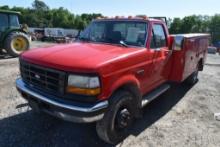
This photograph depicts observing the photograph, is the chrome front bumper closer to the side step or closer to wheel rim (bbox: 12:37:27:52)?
the side step

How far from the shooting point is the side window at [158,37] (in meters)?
4.43

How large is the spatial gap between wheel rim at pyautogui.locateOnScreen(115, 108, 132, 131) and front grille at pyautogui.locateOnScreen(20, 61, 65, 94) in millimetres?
1030

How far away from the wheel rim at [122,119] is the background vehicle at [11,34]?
8.82 m

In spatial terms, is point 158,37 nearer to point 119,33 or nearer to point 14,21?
point 119,33

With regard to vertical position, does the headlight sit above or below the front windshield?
below

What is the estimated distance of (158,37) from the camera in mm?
4660

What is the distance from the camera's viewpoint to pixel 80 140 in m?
3.71

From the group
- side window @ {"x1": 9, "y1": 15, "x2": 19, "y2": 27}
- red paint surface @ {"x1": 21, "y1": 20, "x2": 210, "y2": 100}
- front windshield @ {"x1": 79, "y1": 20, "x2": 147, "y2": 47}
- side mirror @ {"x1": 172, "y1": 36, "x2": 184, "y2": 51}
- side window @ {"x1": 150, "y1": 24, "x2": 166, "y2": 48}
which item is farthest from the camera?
side window @ {"x1": 9, "y1": 15, "x2": 19, "y2": 27}

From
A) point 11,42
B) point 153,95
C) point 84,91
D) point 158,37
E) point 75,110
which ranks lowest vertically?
point 153,95

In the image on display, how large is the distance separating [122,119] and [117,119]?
0.34ft

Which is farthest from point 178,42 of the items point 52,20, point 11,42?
point 52,20

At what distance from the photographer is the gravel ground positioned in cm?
368

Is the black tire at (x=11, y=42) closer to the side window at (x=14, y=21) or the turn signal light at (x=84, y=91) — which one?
the side window at (x=14, y=21)

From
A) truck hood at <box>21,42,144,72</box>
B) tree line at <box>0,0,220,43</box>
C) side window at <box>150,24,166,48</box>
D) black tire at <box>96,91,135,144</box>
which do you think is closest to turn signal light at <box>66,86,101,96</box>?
truck hood at <box>21,42,144,72</box>
